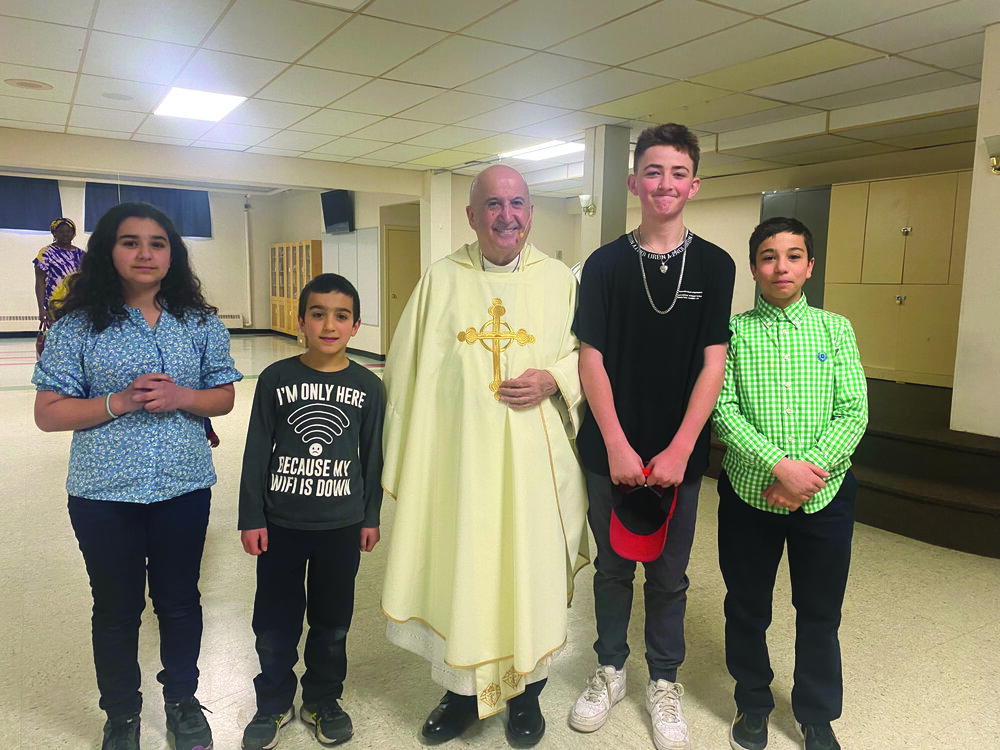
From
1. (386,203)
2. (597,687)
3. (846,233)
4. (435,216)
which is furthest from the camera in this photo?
(386,203)

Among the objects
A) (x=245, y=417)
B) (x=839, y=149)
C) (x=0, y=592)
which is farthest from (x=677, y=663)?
(x=839, y=149)

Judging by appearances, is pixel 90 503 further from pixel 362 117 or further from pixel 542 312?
pixel 362 117

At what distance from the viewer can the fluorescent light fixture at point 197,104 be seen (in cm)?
548

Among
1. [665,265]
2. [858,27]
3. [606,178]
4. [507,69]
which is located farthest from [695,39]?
[665,265]

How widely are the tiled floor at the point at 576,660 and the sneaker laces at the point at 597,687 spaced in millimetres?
82

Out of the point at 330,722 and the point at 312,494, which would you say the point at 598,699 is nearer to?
the point at 330,722

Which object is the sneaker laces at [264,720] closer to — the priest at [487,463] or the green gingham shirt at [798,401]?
the priest at [487,463]

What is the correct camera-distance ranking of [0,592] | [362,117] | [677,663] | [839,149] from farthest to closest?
[839,149] → [362,117] → [0,592] → [677,663]

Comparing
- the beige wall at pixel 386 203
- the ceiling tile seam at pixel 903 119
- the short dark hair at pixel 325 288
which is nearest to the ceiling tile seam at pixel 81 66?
the beige wall at pixel 386 203

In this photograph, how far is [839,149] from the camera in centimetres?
684

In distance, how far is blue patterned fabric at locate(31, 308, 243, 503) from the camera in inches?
63.1

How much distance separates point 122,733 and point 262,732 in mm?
335

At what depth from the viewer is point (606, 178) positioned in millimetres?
6395

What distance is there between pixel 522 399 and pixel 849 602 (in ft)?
6.27
